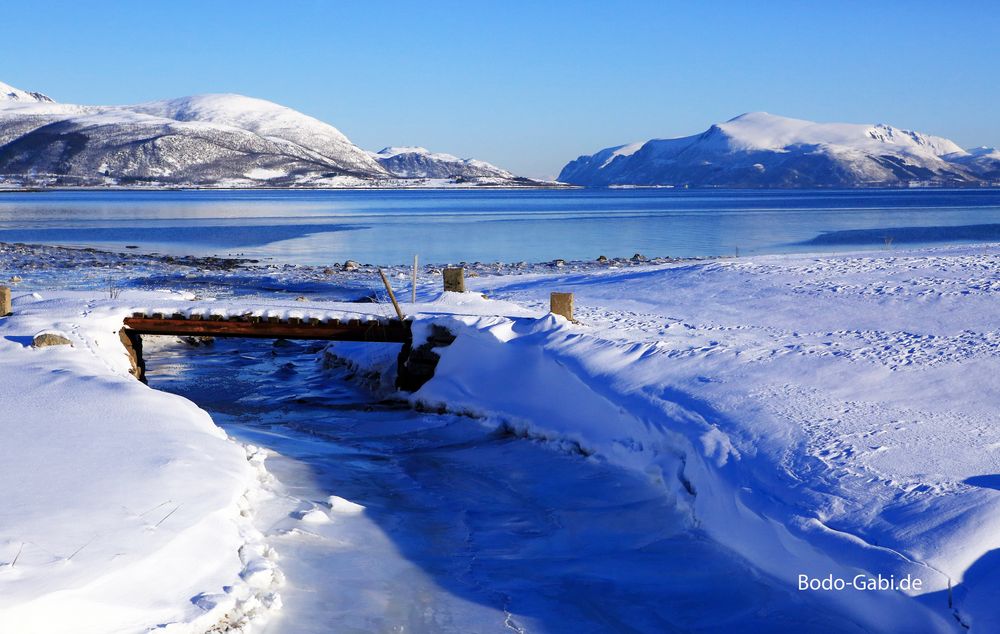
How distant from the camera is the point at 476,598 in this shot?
7.19 m

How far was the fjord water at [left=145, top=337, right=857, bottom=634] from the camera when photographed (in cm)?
689

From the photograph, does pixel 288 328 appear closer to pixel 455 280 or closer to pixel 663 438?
pixel 455 280

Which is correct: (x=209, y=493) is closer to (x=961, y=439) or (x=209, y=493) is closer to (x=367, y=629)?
(x=367, y=629)

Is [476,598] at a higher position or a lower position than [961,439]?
lower


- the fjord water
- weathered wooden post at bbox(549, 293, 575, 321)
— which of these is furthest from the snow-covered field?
weathered wooden post at bbox(549, 293, 575, 321)

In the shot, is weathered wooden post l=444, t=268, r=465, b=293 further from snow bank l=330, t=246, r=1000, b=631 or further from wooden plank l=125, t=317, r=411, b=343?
wooden plank l=125, t=317, r=411, b=343

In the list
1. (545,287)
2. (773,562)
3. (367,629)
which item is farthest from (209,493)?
(545,287)

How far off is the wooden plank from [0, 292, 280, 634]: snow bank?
3525 millimetres

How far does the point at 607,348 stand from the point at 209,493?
5.70 meters

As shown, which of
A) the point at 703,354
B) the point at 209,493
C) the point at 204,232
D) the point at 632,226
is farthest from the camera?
the point at 632,226

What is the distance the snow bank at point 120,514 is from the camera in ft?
19.0

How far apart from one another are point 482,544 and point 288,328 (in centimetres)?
729

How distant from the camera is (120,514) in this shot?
6.96 m

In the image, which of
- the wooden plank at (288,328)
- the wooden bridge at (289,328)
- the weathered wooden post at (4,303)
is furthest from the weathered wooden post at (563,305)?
the weathered wooden post at (4,303)
